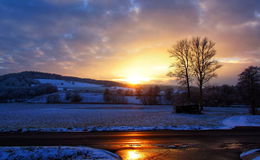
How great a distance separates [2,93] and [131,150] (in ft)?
397

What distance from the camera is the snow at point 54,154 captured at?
6898 mm

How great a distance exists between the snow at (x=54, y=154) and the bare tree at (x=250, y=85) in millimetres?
23520

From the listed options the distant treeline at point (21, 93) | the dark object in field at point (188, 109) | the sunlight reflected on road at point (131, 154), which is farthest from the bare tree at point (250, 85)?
the distant treeline at point (21, 93)

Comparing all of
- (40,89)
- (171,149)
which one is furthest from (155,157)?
(40,89)

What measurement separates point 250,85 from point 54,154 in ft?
84.1

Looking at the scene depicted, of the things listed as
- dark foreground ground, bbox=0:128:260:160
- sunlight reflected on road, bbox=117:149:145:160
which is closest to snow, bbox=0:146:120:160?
sunlight reflected on road, bbox=117:149:145:160

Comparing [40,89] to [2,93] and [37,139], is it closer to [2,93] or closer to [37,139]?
[2,93]

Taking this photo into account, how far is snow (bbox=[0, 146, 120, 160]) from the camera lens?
6898 mm

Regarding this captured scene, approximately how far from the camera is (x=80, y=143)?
9305 millimetres

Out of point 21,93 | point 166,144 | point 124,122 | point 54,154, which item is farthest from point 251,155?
point 21,93

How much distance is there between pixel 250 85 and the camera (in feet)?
74.8

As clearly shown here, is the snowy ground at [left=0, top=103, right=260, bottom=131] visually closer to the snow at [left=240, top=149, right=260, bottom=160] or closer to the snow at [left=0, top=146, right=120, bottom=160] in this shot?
the snow at [left=0, top=146, right=120, bottom=160]

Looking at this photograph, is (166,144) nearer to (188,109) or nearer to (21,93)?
(188,109)

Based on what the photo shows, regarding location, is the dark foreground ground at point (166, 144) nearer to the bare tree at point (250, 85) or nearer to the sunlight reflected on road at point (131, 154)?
the sunlight reflected on road at point (131, 154)
